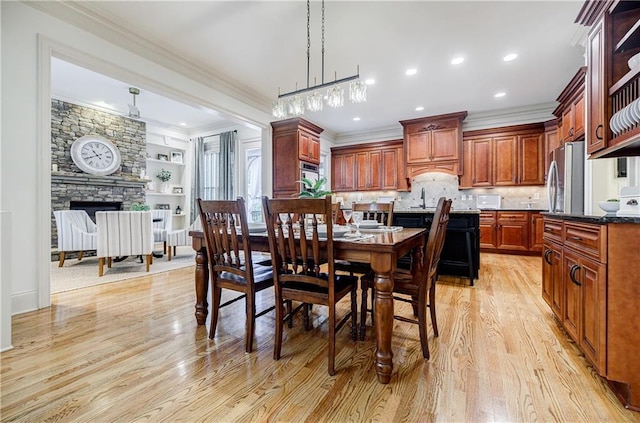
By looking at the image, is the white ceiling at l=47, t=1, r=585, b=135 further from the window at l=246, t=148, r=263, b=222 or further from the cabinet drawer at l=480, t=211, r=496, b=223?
the cabinet drawer at l=480, t=211, r=496, b=223

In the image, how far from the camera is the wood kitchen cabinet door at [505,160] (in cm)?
550

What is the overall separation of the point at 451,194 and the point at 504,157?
46.8 inches

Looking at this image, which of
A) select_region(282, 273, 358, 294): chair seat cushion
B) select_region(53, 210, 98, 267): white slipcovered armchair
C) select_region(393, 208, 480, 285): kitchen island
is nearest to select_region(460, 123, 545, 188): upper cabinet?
select_region(393, 208, 480, 285): kitchen island

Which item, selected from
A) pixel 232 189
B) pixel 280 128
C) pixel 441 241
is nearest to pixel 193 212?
pixel 232 189

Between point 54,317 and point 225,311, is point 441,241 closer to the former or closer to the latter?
point 225,311

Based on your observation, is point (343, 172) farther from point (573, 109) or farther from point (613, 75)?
point (613, 75)

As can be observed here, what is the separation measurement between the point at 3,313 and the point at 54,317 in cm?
62

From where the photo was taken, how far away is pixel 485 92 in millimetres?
4633

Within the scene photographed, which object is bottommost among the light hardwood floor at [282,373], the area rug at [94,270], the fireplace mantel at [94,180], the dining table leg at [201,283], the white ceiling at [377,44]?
the light hardwood floor at [282,373]

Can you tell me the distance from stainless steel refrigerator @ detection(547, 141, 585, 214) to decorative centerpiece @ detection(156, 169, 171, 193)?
7.59 meters

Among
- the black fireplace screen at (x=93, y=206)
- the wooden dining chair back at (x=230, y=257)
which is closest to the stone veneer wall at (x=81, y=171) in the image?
the black fireplace screen at (x=93, y=206)

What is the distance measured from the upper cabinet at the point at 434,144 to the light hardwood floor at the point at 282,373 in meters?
3.87

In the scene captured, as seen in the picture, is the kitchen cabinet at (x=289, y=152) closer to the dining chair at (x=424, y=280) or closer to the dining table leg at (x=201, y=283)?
the dining table leg at (x=201, y=283)

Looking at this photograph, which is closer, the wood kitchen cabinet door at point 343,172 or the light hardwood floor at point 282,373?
the light hardwood floor at point 282,373
